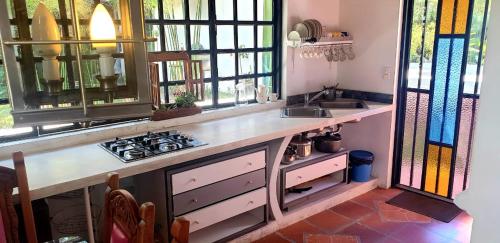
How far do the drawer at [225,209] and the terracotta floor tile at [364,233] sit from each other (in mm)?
769

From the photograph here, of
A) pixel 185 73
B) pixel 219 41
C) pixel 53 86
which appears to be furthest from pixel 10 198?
pixel 219 41

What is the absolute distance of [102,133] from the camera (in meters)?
2.52

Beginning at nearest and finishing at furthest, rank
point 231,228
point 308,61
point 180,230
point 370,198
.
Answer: point 180,230 < point 231,228 < point 370,198 < point 308,61

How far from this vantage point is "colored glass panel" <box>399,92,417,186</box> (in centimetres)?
354

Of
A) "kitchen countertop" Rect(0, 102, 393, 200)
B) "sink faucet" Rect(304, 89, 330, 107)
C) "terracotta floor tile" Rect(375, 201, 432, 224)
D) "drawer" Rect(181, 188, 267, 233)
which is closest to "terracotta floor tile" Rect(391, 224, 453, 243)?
"terracotta floor tile" Rect(375, 201, 432, 224)

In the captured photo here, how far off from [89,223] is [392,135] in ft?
9.36

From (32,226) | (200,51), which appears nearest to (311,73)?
(200,51)

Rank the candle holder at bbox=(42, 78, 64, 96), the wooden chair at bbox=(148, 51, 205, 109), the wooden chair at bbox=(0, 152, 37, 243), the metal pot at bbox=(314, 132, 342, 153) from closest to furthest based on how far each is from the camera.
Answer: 1. the candle holder at bbox=(42, 78, 64, 96)
2. the wooden chair at bbox=(0, 152, 37, 243)
3. the wooden chair at bbox=(148, 51, 205, 109)
4. the metal pot at bbox=(314, 132, 342, 153)

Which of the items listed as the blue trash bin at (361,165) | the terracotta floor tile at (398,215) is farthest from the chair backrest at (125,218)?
the blue trash bin at (361,165)

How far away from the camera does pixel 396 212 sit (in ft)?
10.7

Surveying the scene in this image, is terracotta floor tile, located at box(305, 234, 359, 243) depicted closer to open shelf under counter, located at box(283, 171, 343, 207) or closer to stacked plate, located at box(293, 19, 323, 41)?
open shelf under counter, located at box(283, 171, 343, 207)

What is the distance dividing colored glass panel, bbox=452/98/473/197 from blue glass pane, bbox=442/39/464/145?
7 centimetres

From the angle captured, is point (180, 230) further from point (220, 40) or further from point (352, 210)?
point (352, 210)

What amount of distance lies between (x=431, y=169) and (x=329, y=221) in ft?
3.85
